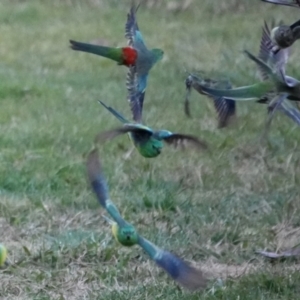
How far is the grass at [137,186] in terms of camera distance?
295cm

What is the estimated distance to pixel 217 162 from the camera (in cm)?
420

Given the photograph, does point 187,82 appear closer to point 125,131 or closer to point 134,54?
point 134,54

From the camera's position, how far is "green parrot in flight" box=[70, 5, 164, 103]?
198 centimetres

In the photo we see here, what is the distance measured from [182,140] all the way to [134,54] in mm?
214

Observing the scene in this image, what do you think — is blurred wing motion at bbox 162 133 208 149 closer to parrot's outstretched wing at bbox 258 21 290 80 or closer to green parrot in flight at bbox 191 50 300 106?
green parrot in flight at bbox 191 50 300 106

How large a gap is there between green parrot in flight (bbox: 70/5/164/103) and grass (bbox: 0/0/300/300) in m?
0.89

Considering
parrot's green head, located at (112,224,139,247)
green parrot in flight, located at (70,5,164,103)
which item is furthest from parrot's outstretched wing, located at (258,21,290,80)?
parrot's green head, located at (112,224,139,247)

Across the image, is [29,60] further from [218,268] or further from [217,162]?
[218,268]

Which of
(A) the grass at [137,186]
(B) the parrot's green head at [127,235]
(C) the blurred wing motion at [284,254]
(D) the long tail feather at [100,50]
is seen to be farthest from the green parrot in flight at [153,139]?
(C) the blurred wing motion at [284,254]

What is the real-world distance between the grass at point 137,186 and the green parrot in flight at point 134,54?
894mm

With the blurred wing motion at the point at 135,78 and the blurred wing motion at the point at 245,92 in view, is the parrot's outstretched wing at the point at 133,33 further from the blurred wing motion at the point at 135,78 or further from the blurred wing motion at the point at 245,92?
the blurred wing motion at the point at 245,92

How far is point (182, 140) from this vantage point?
2012 mm

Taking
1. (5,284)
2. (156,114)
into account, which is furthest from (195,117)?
(5,284)

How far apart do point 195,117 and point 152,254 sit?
104 inches
